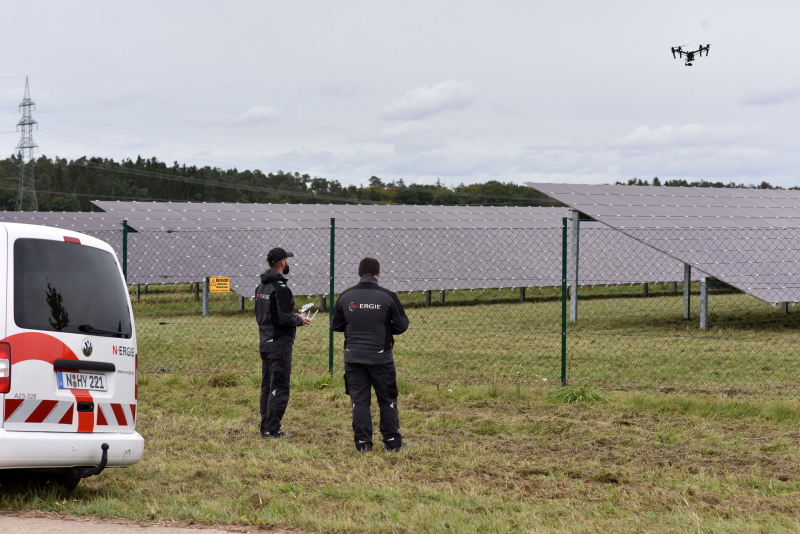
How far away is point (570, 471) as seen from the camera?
635 cm

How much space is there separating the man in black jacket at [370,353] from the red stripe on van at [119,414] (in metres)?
1.97

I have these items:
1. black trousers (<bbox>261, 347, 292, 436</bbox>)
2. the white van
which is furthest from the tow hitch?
black trousers (<bbox>261, 347, 292, 436</bbox>)

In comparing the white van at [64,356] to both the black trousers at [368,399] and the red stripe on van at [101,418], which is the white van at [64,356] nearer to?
the red stripe on van at [101,418]

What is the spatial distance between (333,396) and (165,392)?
6.53 feet

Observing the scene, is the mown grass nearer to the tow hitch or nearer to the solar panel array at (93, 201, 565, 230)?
the tow hitch

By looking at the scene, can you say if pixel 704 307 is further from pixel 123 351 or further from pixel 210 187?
pixel 210 187

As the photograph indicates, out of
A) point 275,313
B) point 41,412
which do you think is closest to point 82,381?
point 41,412

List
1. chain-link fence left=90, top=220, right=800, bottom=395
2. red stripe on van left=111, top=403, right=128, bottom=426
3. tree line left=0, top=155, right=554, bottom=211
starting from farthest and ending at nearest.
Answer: tree line left=0, top=155, right=554, bottom=211 < chain-link fence left=90, top=220, right=800, bottom=395 < red stripe on van left=111, top=403, right=128, bottom=426

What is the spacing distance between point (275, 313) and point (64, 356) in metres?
2.70

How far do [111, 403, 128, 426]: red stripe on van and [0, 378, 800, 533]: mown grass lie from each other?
48 cm

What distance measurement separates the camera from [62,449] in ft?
16.7

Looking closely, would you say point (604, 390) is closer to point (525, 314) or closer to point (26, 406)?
point (26, 406)

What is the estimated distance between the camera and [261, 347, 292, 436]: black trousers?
25.4ft

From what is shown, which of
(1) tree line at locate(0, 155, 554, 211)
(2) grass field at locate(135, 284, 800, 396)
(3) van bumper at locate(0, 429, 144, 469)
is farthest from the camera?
(1) tree line at locate(0, 155, 554, 211)
